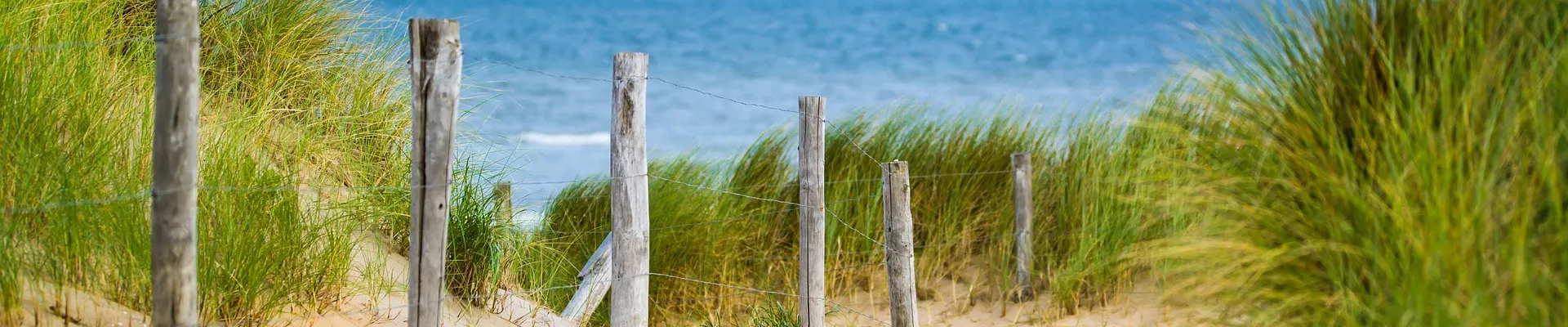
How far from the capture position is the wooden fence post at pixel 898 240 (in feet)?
16.5

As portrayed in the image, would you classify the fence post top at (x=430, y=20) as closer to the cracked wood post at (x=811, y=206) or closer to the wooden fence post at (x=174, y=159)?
the wooden fence post at (x=174, y=159)

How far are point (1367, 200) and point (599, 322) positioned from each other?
16.2 ft

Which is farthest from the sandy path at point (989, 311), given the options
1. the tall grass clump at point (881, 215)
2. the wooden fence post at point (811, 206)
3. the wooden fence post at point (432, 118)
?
the wooden fence post at point (432, 118)

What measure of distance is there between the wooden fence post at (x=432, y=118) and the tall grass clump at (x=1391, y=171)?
2197 millimetres

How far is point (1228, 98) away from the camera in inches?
128

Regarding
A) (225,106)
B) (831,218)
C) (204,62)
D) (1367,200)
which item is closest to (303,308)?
(225,106)

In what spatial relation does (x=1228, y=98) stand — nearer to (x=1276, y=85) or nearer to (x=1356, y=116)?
(x=1276, y=85)

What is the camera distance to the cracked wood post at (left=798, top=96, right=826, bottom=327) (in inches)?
195

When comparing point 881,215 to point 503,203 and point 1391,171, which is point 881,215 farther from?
point 1391,171

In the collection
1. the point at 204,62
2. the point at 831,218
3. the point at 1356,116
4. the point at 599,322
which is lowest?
the point at 599,322

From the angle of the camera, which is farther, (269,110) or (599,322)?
(599,322)

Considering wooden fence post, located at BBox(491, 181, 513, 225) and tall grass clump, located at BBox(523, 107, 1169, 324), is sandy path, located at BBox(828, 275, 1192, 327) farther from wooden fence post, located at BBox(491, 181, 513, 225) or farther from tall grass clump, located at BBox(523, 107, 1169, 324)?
wooden fence post, located at BBox(491, 181, 513, 225)

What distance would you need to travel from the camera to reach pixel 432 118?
11.7 feet

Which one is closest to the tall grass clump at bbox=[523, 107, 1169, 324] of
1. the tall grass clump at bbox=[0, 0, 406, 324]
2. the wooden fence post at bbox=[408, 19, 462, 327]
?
the tall grass clump at bbox=[0, 0, 406, 324]
